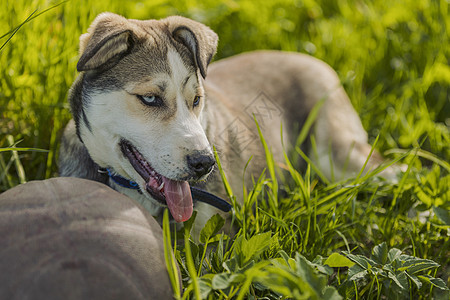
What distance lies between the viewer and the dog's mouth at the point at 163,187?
9.27ft

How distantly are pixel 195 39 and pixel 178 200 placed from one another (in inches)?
38.3

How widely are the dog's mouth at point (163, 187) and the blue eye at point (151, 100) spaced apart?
26 cm

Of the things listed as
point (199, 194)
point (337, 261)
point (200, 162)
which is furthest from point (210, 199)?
point (337, 261)

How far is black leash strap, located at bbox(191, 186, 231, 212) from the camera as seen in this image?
294cm

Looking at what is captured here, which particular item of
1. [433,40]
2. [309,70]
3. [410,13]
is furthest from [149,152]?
[410,13]

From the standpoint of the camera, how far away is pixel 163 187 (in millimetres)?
2834

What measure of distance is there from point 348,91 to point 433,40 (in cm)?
111

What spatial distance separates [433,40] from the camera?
5211mm

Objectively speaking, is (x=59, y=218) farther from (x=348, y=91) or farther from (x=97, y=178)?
(x=348, y=91)

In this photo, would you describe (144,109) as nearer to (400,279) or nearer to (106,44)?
(106,44)

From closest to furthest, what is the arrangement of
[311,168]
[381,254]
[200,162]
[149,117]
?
[381,254] < [200,162] < [149,117] < [311,168]

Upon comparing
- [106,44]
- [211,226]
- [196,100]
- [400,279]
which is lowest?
[400,279]

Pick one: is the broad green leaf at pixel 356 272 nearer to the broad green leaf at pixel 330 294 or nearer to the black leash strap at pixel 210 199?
the broad green leaf at pixel 330 294

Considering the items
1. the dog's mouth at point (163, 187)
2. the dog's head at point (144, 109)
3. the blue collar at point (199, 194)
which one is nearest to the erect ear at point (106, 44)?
the dog's head at point (144, 109)
